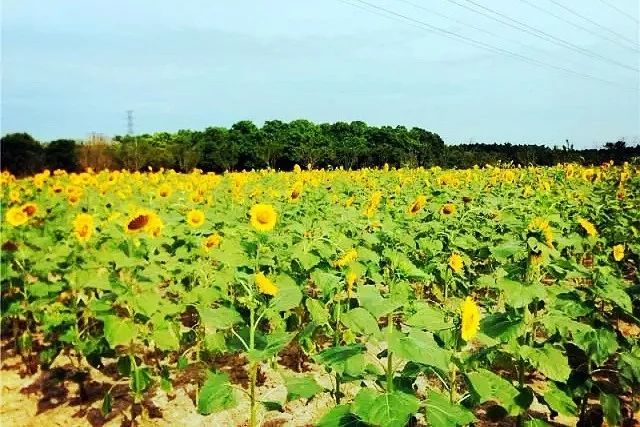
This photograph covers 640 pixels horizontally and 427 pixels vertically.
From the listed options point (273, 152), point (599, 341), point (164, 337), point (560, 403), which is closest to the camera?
point (560, 403)

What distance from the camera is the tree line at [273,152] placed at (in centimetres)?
1983

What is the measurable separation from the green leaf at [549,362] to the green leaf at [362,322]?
828 mm

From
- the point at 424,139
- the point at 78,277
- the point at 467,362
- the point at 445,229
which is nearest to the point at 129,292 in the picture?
the point at 78,277

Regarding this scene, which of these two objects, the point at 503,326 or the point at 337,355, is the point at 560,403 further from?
the point at 337,355

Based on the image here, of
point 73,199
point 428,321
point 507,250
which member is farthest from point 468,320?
point 73,199

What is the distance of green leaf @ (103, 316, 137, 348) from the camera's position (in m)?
2.60

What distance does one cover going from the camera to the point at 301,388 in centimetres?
193

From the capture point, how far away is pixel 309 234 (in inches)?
159

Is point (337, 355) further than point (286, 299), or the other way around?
point (286, 299)

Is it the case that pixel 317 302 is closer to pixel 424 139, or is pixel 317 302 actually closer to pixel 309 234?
pixel 309 234

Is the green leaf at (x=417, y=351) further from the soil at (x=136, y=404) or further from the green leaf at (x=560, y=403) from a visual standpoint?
the soil at (x=136, y=404)

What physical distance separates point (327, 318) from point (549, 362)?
4.53 ft

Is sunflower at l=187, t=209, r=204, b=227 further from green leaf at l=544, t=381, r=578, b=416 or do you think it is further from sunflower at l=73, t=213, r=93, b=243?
green leaf at l=544, t=381, r=578, b=416

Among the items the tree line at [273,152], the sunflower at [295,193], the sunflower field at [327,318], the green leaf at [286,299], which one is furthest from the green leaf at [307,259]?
the tree line at [273,152]
